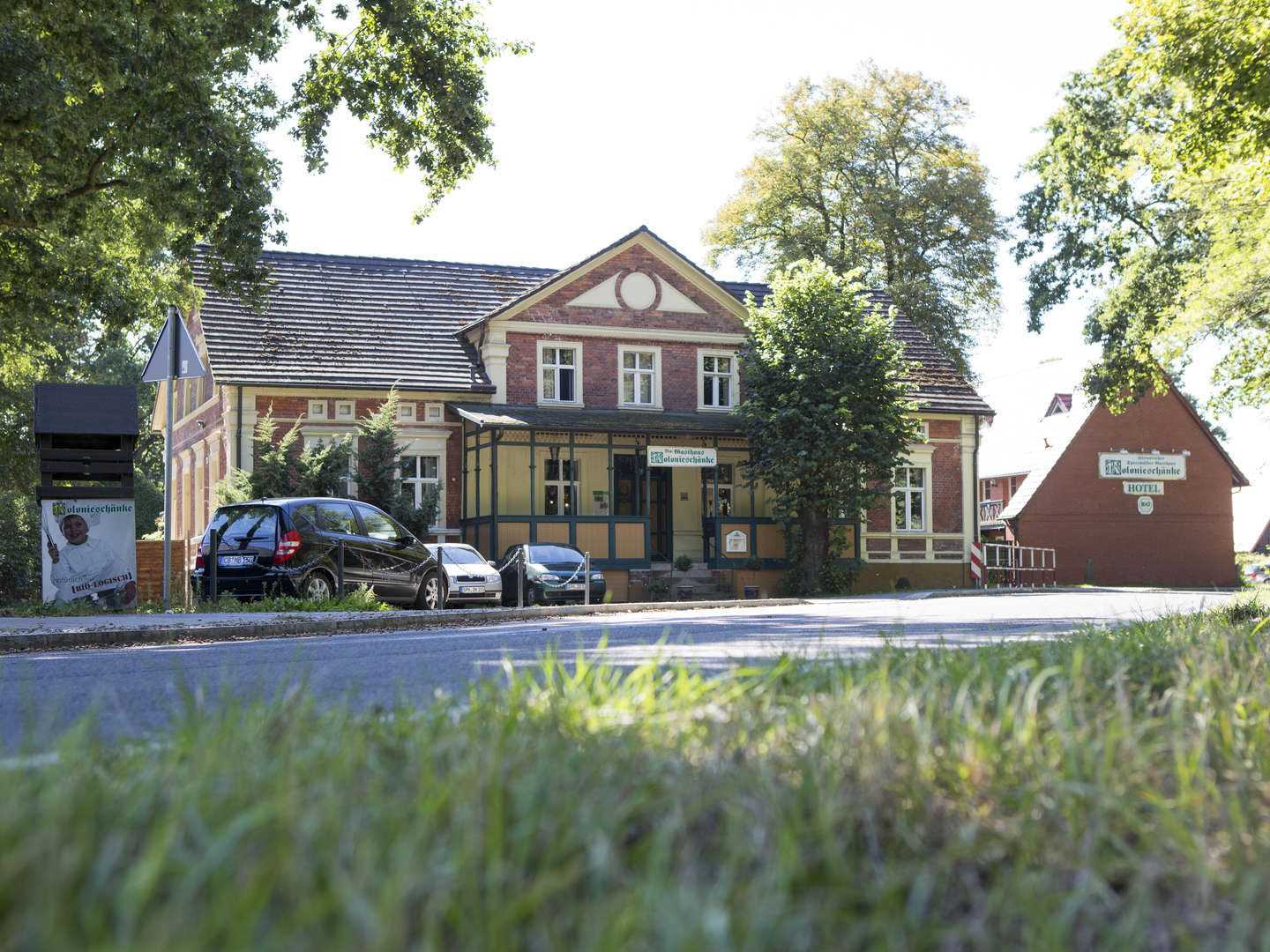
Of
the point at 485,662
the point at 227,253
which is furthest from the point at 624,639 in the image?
the point at 227,253

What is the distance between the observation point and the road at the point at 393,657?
5.51 metres

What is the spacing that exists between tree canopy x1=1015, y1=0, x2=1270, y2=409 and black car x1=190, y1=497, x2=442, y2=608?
1227 centimetres

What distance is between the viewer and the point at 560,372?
31.7 m

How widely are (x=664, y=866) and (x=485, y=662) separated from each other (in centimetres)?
548

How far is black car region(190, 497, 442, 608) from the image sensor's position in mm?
16984

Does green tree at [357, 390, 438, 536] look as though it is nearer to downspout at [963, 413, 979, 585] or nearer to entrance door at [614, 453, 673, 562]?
entrance door at [614, 453, 673, 562]

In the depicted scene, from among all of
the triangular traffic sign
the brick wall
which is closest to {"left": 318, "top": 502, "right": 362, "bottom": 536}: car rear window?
the triangular traffic sign

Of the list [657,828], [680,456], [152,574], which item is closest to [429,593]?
[152,574]

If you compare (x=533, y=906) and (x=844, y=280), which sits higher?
(x=844, y=280)

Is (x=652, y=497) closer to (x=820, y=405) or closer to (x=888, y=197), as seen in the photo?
(x=820, y=405)

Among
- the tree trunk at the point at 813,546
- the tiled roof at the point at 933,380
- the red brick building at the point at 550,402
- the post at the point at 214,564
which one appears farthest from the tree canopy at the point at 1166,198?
the post at the point at 214,564

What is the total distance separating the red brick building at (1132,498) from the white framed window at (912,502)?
19.3 ft

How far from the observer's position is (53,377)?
139ft

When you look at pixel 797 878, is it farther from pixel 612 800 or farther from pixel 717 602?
pixel 717 602
